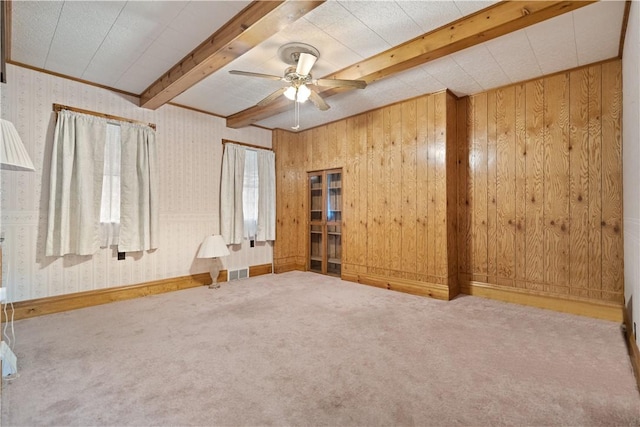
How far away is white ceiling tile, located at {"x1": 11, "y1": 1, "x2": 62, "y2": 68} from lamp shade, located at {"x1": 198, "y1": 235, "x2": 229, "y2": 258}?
8.92 ft

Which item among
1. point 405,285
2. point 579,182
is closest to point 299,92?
point 405,285

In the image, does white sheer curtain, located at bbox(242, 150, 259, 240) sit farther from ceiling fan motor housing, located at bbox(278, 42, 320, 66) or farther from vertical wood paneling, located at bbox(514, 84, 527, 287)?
vertical wood paneling, located at bbox(514, 84, 527, 287)

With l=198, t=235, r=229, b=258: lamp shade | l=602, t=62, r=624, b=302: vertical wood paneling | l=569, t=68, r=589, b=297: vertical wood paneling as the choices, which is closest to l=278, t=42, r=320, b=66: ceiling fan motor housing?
l=198, t=235, r=229, b=258: lamp shade

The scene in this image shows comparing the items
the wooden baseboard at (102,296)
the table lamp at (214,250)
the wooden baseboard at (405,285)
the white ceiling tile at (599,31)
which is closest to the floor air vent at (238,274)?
the wooden baseboard at (102,296)

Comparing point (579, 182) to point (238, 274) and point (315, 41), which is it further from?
point (238, 274)

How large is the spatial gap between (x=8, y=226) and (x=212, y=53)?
2.81 m

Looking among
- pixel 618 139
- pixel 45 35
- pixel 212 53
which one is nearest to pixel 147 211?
pixel 45 35

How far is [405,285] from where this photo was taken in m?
4.24

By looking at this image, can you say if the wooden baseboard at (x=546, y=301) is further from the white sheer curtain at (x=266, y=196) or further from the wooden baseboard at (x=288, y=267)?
the white sheer curtain at (x=266, y=196)

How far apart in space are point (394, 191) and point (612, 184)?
7.69ft

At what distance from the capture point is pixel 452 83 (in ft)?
12.0

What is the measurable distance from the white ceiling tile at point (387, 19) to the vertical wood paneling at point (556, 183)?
→ 1980mm

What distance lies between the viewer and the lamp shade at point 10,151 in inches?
67.3

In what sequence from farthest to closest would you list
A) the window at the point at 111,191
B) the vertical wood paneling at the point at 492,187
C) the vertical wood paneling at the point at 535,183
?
the vertical wood paneling at the point at 492,187
the window at the point at 111,191
the vertical wood paneling at the point at 535,183
